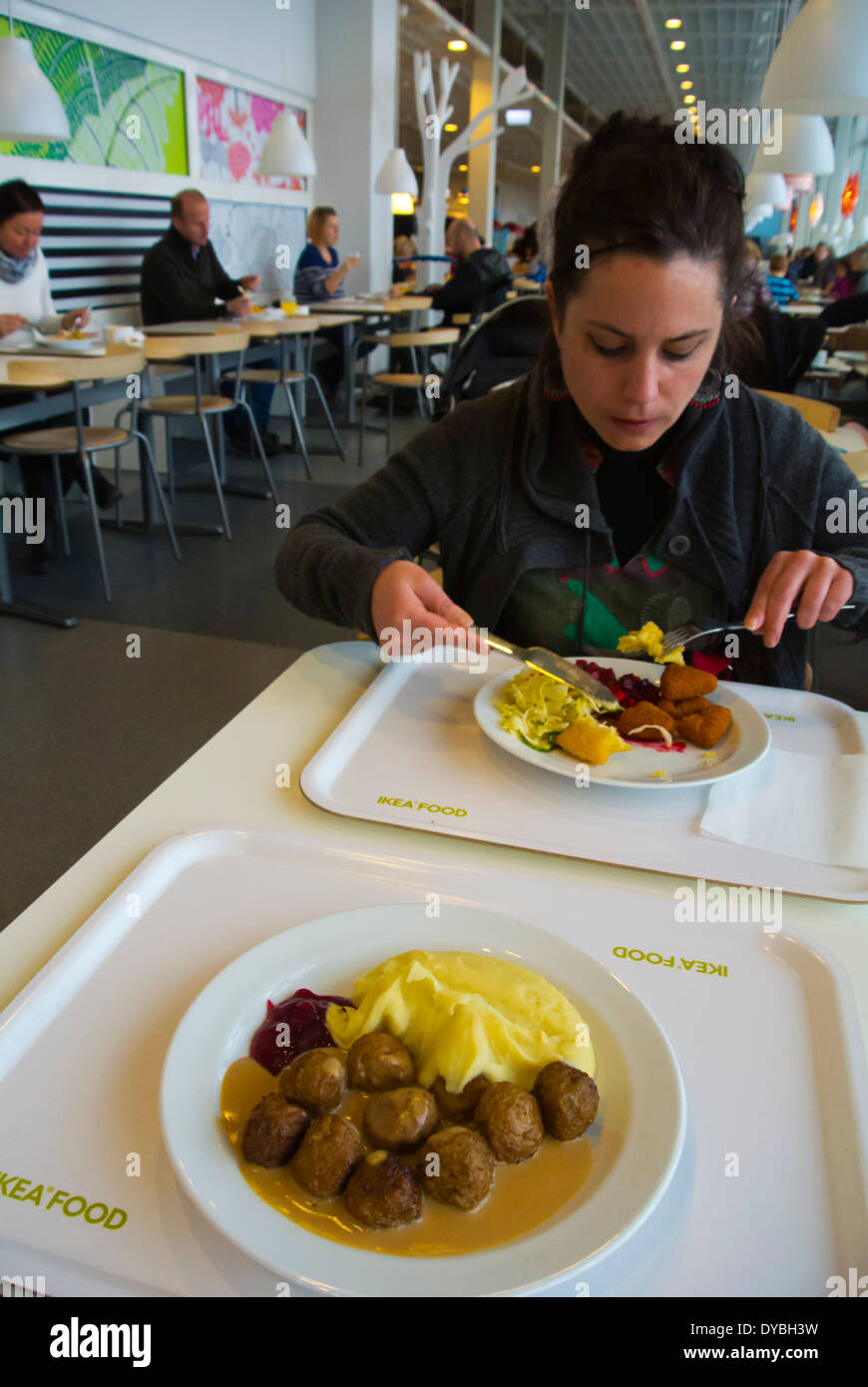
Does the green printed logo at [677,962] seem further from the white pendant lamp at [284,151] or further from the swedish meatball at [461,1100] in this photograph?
the white pendant lamp at [284,151]

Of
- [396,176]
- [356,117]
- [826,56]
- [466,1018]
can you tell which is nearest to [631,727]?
[466,1018]

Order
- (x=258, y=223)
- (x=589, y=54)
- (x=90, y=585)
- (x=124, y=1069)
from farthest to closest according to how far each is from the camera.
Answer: (x=589, y=54) → (x=258, y=223) → (x=90, y=585) → (x=124, y=1069)

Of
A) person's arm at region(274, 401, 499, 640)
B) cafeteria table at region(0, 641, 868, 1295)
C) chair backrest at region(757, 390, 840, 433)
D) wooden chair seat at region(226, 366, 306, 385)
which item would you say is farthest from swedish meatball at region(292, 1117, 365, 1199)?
wooden chair seat at region(226, 366, 306, 385)

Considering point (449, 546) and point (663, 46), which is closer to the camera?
point (449, 546)

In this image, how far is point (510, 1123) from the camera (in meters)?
0.55

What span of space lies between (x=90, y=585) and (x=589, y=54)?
15.8m

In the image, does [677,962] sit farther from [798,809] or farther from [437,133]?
[437,133]

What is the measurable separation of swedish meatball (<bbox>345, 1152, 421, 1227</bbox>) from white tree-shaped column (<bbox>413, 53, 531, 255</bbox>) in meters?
9.62

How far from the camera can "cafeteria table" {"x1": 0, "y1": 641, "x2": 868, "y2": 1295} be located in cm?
77

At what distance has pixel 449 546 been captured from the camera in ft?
5.08
